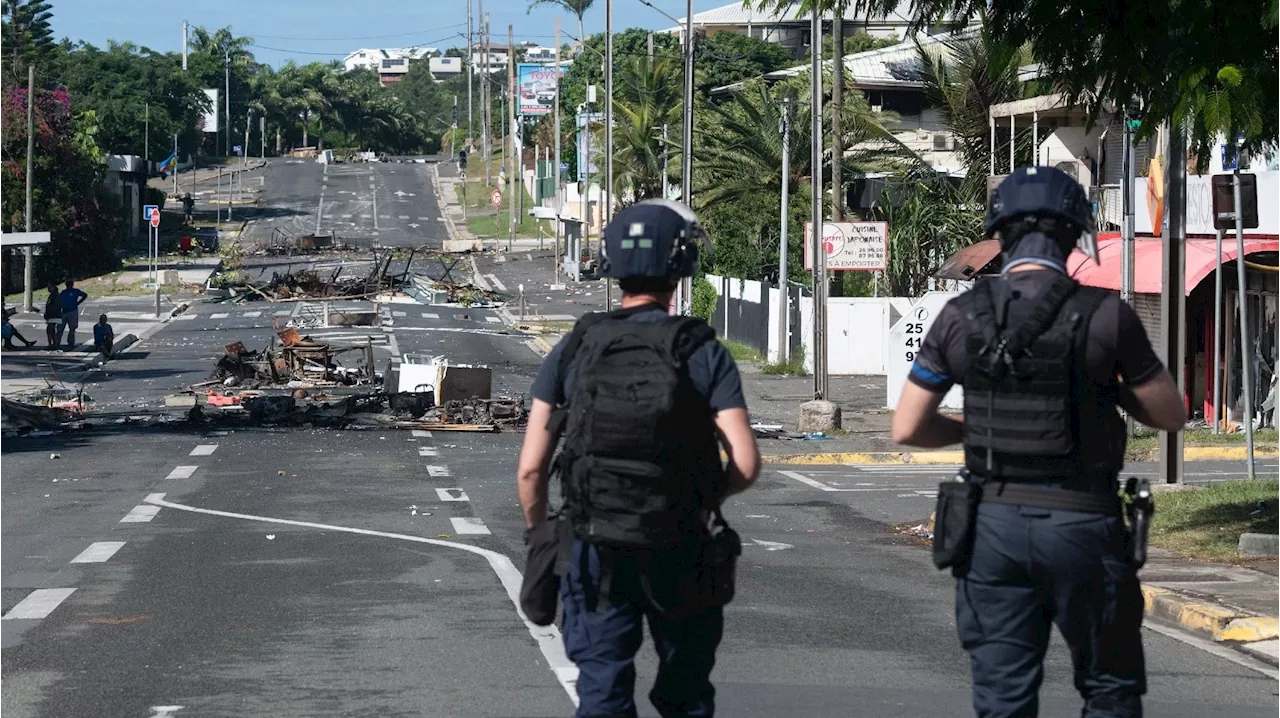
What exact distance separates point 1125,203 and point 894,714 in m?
14.5

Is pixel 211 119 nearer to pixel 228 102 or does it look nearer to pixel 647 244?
pixel 228 102

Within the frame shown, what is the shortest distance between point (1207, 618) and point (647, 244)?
5837 mm

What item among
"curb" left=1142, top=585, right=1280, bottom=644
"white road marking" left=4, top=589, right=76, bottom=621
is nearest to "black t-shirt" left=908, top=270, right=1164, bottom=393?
"curb" left=1142, top=585, right=1280, bottom=644

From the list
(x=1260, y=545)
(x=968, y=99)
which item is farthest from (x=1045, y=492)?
(x=968, y=99)

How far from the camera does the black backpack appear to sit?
460 cm

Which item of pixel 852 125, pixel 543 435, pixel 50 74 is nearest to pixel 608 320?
pixel 543 435

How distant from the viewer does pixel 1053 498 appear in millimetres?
4578

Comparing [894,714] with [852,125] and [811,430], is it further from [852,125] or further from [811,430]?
[852,125]

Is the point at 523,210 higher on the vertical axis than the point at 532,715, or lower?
higher

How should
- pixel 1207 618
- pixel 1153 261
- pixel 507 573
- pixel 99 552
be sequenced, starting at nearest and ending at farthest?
pixel 1207 618 < pixel 507 573 < pixel 99 552 < pixel 1153 261

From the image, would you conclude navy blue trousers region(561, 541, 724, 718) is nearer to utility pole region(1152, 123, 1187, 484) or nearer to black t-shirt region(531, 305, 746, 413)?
black t-shirt region(531, 305, 746, 413)

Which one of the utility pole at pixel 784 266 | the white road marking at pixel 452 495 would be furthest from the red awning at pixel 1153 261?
the utility pole at pixel 784 266

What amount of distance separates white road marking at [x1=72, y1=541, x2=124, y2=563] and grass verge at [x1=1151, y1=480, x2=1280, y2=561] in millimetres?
7624

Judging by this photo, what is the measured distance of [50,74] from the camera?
73.5 metres
